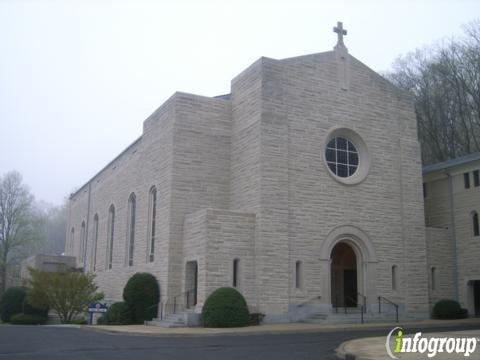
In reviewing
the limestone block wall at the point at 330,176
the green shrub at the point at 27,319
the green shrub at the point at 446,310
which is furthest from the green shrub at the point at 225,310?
the green shrub at the point at 27,319

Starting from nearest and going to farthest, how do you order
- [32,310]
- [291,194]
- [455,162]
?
[291,194], [455,162], [32,310]

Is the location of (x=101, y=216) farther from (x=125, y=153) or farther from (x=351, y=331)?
(x=351, y=331)

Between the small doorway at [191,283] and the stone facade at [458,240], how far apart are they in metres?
11.8

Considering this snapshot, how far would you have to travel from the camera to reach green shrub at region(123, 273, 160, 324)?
79.3ft

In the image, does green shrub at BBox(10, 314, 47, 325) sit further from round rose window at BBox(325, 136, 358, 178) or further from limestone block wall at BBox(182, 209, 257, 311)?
round rose window at BBox(325, 136, 358, 178)

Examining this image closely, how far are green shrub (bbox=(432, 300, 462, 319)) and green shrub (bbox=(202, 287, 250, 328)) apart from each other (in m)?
10.3

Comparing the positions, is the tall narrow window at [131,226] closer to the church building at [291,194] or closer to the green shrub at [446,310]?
the church building at [291,194]

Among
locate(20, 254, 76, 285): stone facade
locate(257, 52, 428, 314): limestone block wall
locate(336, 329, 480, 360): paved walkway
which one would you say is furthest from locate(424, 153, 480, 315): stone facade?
locate(20, 254, 76, 285): stone facade

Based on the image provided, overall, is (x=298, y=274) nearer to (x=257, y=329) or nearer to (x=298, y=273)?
(x=298, y=273)

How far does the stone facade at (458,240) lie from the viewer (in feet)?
89.7

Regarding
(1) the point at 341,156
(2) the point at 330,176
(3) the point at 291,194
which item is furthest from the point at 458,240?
(3) the point at 291,194

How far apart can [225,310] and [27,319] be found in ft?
53.1

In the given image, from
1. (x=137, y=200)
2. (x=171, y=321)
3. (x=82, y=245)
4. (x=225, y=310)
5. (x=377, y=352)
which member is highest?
(x=137, y=200)
